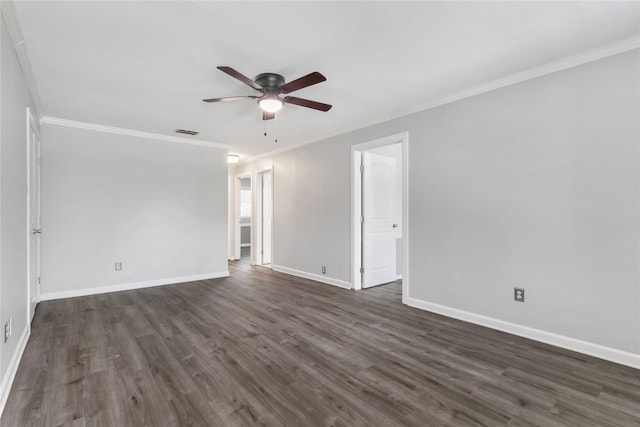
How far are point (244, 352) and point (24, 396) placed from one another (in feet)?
4.53

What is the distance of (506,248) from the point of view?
2900 millimetres

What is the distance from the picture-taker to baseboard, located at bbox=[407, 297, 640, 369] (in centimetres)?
229

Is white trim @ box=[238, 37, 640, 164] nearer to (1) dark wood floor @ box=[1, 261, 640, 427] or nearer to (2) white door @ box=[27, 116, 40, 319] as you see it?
(1) dark wood floor @ box=[1, 261, 640, 427]

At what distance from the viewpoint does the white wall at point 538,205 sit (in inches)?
91.0

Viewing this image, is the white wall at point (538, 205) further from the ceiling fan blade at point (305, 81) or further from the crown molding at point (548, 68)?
the ceiling fan blade at point (305, 81)

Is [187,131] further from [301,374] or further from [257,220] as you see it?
[301,374]

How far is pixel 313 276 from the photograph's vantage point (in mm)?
5172

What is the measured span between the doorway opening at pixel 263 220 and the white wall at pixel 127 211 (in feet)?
3.80

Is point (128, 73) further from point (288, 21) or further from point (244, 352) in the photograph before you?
point (244, 352)

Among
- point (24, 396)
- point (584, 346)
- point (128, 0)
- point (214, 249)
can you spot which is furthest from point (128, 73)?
point (584, 346)

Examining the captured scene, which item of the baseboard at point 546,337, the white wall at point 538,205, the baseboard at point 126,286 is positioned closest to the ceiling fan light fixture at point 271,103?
the white wall at point 538,205

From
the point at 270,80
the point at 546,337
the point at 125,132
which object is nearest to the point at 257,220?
the point at 125,132

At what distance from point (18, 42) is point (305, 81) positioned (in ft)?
6.95

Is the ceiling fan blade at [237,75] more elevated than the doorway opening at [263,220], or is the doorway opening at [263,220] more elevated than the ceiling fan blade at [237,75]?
the ceiling fan blade at [237,75]
